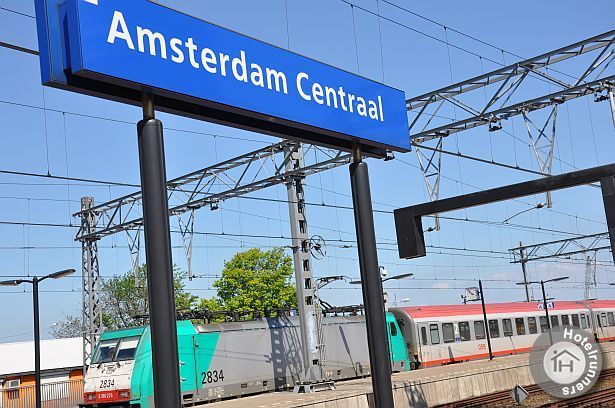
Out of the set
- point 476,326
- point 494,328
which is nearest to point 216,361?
point 476,326

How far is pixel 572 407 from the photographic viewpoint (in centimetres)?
1762

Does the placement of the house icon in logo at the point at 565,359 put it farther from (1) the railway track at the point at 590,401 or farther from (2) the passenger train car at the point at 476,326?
(2) the passenger train car at the point at 476,326

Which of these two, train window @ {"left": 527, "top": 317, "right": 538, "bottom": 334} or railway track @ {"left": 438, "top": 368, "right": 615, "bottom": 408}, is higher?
train window @ {"left": 527, "top": 317, "right": 538, "bottom": 334}

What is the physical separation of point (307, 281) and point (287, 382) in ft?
13.9

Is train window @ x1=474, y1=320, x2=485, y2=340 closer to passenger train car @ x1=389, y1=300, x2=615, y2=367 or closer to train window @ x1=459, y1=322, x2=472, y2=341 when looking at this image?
passenger train car @ x1=389, y1=300, x2=615, y2=367

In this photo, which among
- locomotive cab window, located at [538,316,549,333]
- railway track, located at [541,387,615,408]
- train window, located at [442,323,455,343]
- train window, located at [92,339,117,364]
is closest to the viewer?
railway track, located at [541,387,615,408]

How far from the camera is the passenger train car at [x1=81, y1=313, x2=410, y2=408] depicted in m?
19.9

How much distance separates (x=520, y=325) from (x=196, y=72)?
3391 cm

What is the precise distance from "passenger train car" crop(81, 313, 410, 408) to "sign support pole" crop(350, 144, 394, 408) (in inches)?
532

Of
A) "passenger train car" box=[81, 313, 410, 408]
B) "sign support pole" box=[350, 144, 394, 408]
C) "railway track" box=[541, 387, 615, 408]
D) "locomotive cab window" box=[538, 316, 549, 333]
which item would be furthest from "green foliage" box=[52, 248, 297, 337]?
"sign support pole" box=[350, 144, 394, 408]

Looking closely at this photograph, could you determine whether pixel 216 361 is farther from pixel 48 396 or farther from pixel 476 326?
pixel 476 326

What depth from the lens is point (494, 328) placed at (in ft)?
113

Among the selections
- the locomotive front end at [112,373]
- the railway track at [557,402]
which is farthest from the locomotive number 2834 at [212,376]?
the railway track at [557,402]

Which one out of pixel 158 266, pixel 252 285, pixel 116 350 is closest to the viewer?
pixel 158 266
